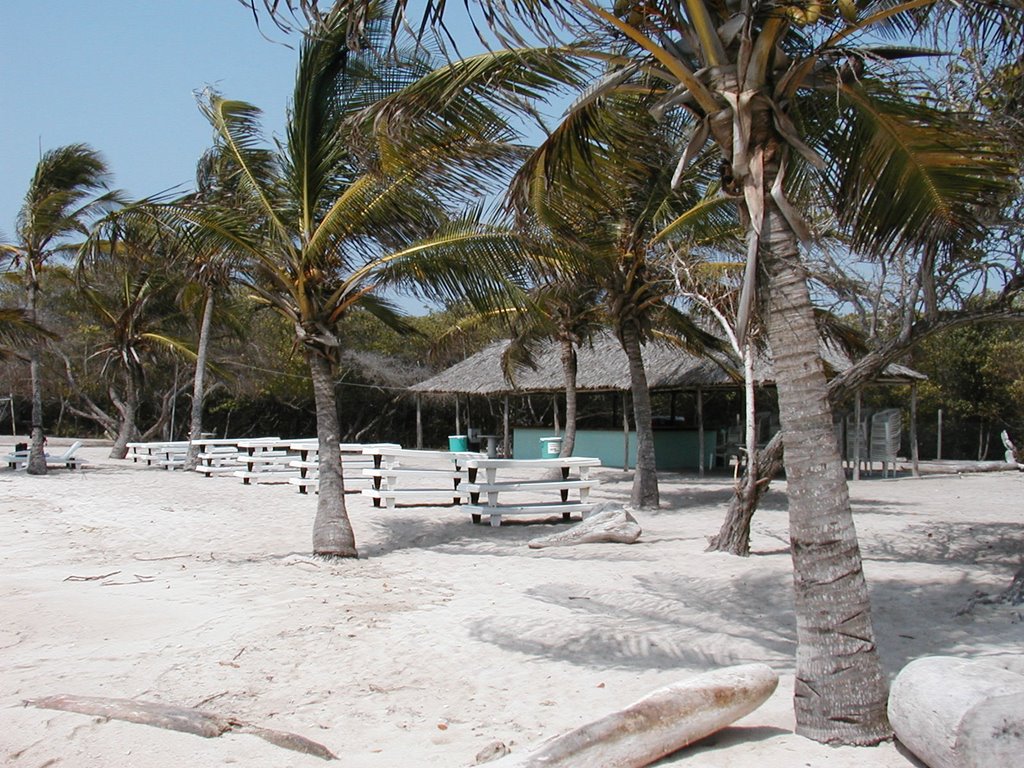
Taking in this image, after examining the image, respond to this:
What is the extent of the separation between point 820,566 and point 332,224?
19.9 ft

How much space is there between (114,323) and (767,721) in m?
22.5

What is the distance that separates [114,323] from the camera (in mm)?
23328

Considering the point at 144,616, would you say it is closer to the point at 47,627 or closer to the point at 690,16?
the point at 47,627

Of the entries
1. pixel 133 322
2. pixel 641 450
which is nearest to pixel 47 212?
pixel 133 322

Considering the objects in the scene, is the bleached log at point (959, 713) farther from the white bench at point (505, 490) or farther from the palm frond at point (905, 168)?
the white bench at point (505, 490)

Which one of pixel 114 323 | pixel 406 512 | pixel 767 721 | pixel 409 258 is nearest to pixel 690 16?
pixel 767 721

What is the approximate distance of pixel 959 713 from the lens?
333 cm

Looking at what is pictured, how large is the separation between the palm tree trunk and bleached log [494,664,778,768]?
278mm

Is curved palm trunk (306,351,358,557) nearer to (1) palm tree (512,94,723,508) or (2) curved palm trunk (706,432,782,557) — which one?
(1) palm tree (512,94,723,508)

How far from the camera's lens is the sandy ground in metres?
4.14

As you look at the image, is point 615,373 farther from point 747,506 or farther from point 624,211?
point 747,506

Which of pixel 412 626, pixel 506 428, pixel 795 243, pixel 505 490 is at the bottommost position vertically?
pixel 412 626

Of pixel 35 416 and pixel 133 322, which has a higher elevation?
pixel 133 322

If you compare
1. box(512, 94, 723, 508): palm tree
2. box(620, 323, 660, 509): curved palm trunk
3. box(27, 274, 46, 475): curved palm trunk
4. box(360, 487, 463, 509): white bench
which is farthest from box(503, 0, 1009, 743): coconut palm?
box(27, 274, 46, 475): curved palm trunk
